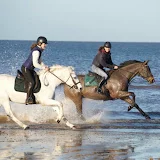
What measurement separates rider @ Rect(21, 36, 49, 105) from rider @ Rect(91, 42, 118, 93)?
2.75 meters

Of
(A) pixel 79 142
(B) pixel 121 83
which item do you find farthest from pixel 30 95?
(B) pixel 121 83

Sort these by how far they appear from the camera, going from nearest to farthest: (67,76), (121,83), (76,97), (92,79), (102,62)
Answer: (67,76)
(102,62)
(92,79)
(121,83)
(76,97)

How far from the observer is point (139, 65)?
774 inches

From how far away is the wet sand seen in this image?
12.9m

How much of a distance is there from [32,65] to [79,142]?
2871 mm

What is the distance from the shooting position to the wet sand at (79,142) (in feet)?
42.2

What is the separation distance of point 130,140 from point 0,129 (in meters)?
3.89

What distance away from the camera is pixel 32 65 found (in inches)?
655

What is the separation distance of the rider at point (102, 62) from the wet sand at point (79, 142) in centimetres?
170

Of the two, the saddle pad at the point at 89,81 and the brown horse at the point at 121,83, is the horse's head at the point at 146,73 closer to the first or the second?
the brown horse at the point at 121,83

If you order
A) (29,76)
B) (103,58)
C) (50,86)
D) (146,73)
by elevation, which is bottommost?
(50,86)

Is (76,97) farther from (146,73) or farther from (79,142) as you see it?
(79,142)

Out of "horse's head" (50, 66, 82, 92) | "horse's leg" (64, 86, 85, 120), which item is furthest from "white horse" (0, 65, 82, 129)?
"horse's leg" (64, 86, 85, 120)

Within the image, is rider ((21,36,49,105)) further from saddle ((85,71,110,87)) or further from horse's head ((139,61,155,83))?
horse's head ((139,61,155,83))
